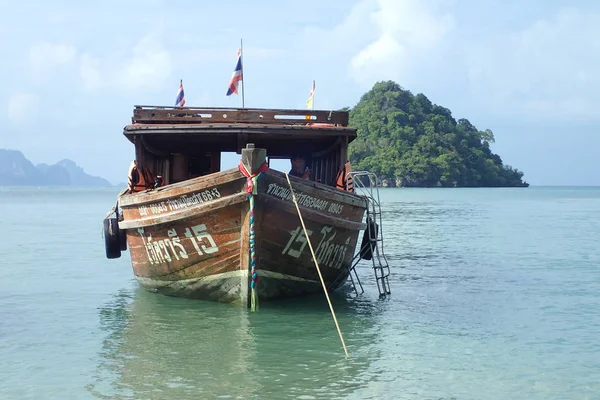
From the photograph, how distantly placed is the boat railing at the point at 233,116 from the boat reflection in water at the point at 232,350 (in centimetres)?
326

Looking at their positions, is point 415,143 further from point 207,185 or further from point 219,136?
point 207,185

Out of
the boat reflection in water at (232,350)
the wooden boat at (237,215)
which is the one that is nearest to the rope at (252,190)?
the wooden boat at (237,215)

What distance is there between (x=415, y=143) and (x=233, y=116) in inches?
4948

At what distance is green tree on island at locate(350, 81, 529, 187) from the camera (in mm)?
131625

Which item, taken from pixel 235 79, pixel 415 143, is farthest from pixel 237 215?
pixel 415 143

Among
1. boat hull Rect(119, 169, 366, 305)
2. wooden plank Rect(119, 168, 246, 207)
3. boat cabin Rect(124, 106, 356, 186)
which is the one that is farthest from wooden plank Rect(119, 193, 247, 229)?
boat cabin Rect(124, 106, 356, 186)

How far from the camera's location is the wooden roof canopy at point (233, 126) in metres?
11.9

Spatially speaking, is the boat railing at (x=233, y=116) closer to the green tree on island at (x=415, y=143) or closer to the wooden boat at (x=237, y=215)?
the wooden boat at (x=237, y=215)

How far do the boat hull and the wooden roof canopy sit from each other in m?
1.27

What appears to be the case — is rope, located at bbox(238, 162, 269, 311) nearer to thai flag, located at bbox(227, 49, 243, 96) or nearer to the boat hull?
the boat hull

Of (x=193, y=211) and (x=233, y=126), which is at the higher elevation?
(x=233, y=126)

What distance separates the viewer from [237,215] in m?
10.7

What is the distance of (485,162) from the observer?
148 meters

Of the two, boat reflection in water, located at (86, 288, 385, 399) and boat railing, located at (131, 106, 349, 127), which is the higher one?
boat railing, located at (131, 106, 349, 127)
